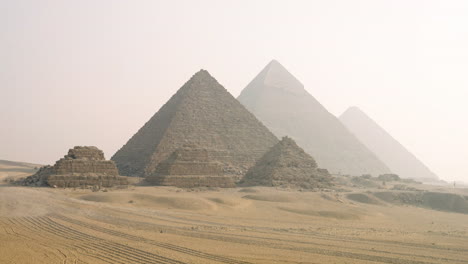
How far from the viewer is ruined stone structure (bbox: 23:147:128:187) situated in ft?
82.0

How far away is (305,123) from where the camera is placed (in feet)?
255

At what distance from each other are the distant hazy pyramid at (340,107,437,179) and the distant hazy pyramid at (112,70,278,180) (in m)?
66.8

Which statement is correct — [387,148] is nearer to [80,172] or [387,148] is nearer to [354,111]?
[354,111]

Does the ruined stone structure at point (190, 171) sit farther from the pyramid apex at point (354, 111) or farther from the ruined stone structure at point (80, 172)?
the pyramid apex at point (354, 111)

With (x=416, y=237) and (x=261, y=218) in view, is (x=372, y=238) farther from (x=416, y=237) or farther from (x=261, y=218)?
(x=261, y=218)

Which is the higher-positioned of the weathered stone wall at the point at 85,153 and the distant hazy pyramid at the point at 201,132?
the distant hazy pyramid at the point at 201,132

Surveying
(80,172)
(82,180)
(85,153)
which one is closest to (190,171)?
(85,153)

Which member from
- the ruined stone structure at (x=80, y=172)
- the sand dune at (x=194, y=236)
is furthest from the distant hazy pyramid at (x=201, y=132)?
the sand dune at (x=194, y=236)

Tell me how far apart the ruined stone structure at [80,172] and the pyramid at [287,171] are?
10.0 m

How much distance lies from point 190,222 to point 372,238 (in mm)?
5146

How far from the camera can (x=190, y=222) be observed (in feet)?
44.3

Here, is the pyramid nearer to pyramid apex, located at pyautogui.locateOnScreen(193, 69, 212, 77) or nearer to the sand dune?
the sand dune

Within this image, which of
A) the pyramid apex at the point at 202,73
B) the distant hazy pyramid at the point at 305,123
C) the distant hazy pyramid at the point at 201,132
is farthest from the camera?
the distant hazy pyramid at the point at 305,123

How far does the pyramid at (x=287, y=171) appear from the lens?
31.8 meters
